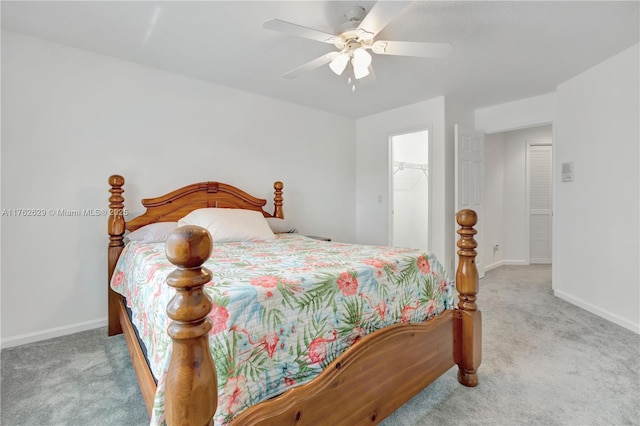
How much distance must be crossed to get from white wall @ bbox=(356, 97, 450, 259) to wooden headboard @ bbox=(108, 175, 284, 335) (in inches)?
58.7

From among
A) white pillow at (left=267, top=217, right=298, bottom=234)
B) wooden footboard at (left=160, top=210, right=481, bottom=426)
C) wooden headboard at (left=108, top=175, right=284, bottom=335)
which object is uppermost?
wooden headboard at (left=108, top=175, right=284, bottom=335)

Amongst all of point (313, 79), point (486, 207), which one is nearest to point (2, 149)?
point (313, 79)

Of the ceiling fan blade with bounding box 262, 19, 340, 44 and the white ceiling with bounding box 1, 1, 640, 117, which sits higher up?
the white ceiling with bounding box 1, 1, 640, 117

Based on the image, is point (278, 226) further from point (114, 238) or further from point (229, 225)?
point (114, 238)

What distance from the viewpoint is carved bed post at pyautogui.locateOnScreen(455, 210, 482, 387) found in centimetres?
167

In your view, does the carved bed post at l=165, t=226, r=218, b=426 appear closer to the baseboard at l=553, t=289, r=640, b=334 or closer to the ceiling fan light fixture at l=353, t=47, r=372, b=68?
the ceiling fan light fixture at l=353, t=47, r=372, b=68

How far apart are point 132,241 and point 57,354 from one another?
866mm

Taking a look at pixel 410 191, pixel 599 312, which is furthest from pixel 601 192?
pixel 410 191

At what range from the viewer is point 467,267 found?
169cm

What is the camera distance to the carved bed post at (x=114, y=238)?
95.7 inches

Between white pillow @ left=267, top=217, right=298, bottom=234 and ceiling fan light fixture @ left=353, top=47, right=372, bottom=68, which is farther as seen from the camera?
white pillow @ left=267, top=217, right=298, bottom=234

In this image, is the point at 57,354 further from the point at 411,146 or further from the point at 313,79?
the point at 411,146

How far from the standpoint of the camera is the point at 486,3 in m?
1.89

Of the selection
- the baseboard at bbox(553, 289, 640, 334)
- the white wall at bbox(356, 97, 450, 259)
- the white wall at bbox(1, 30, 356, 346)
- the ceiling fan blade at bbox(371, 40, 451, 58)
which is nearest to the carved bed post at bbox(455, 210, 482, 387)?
the ceiling fan blade at bbox(371, 40, 451, 58)
